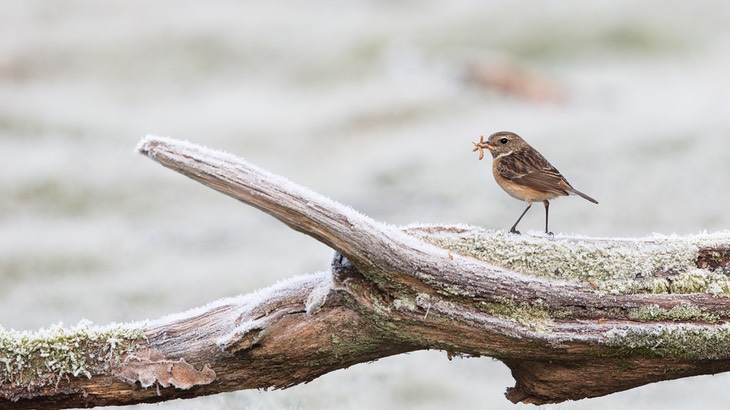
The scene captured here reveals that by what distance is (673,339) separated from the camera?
754cm

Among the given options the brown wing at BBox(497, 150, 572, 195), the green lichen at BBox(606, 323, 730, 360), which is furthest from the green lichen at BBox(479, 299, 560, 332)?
the brown wing at BBox(497, 150, 572, 195)

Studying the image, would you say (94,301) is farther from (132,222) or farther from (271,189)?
(271,189)

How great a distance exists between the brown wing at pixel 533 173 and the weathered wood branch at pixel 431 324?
113cm

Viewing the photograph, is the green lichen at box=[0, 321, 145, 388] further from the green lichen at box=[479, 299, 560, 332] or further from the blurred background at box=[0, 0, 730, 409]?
the green lichen at box=[479, 299, 560, 332]

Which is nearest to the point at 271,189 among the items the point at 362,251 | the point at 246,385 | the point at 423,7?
the point at 362,251

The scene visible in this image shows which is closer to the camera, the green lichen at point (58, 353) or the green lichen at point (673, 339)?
the green lichen at point (673, 339)

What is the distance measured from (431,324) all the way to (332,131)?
18.2m

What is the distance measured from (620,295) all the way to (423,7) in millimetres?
31084

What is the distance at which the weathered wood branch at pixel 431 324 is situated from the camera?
24.6 feet

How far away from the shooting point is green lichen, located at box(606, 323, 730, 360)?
7492 millimetres

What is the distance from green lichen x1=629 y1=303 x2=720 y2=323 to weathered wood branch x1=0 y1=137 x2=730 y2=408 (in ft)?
0.03

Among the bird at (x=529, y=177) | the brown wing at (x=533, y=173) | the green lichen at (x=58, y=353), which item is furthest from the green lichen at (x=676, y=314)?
the green lichen at (x=58, y=353)

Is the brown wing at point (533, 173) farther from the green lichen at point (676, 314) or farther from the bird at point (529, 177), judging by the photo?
the green lichen at point (676, 314)

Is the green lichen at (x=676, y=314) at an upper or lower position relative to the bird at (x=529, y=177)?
lower
